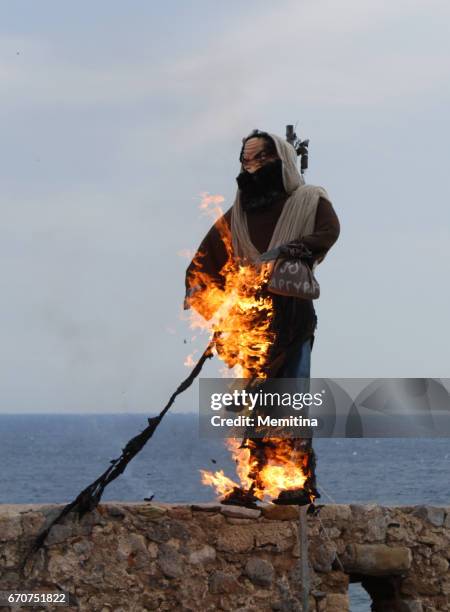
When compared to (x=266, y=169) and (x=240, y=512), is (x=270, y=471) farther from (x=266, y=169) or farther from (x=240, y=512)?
(x=266, y=169)

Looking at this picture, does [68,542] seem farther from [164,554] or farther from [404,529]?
[404,529]

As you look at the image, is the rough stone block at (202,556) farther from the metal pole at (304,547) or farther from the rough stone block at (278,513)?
the metal pole at (304,547)

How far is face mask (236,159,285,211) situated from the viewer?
8859 millimetres

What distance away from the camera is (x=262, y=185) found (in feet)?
29.3

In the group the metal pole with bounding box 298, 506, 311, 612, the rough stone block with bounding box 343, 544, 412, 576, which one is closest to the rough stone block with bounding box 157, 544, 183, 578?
the metal pole with bounding box 298, 506, 311, 612

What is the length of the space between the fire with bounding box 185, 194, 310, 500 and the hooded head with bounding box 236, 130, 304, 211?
2.04 ft

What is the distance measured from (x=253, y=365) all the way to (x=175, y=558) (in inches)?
62.0

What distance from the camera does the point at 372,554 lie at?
344 inches

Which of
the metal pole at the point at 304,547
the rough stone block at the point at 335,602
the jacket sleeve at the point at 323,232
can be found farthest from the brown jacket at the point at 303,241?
the rough stone block at the point at 335,602

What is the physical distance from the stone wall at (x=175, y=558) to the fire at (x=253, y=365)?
0.22 metres

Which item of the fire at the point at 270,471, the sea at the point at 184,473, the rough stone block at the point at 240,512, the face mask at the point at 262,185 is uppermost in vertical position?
the sea at the point at 184,473

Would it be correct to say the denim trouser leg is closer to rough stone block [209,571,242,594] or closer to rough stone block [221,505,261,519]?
rough stone block [221,505,261,519]

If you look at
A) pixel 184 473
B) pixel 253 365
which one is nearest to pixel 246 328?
pixel 253 365

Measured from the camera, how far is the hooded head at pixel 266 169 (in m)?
8.84
